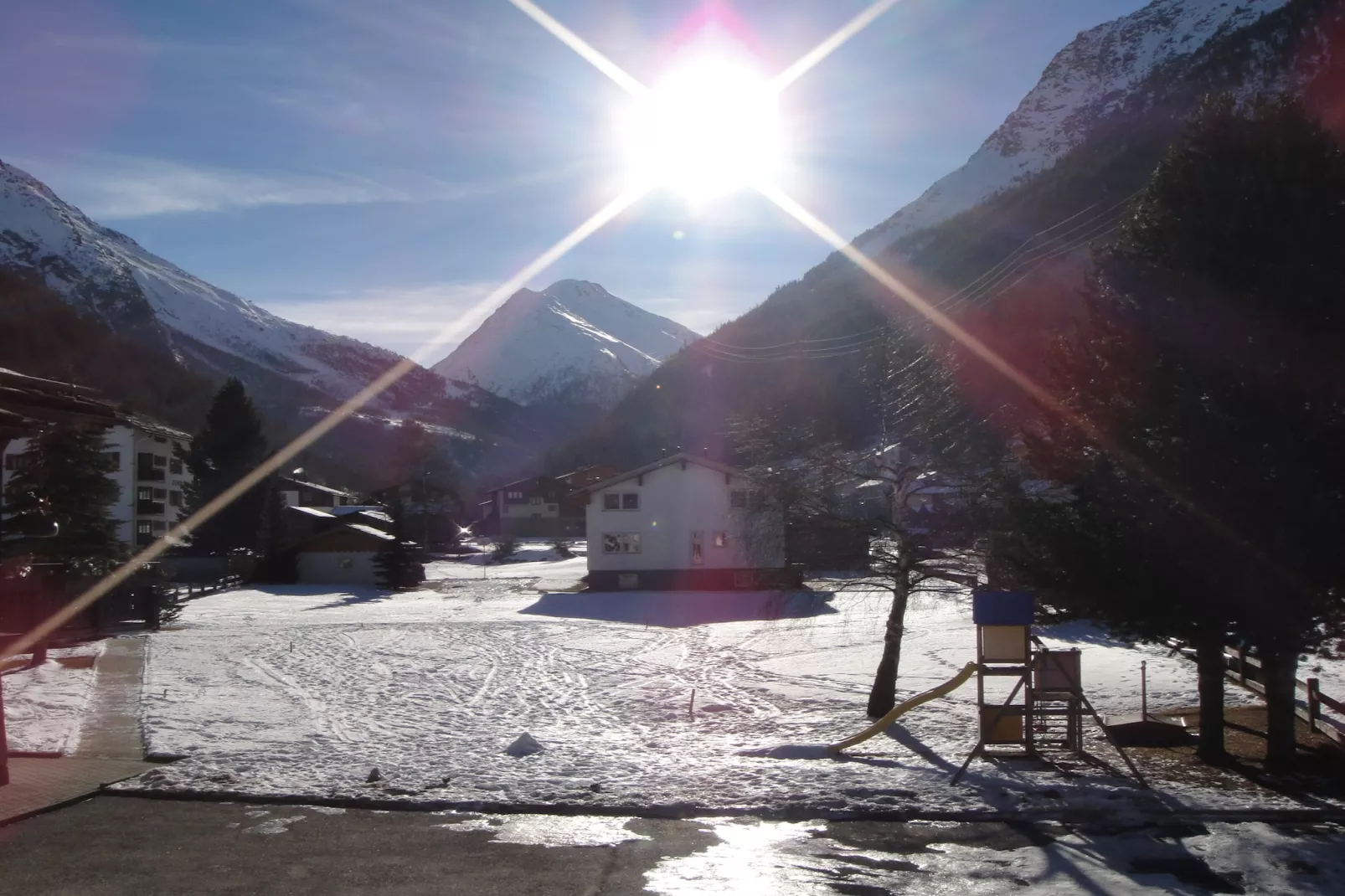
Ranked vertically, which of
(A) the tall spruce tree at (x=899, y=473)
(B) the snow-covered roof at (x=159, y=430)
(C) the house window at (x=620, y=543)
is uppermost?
(B) the snow-covered roof at (x=159, y=430)

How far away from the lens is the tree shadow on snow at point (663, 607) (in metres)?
34.6

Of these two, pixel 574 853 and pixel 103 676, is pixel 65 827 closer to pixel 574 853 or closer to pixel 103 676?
pixel 574 853

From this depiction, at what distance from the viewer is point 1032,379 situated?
601 inches

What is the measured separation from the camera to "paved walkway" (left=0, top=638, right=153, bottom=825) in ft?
31.8

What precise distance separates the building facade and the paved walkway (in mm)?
48796

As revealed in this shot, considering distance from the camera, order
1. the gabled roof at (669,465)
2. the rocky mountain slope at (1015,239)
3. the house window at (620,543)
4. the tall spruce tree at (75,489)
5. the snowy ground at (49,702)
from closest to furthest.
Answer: the snowy ground at (49,702) < the rocky mountain slope at (1015,239) < the tall spruce tree at (75,489) < the gabled roof at (669,465) < the house window at (620,543)

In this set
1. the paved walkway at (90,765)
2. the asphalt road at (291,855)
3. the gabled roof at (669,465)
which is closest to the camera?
the asphalt road at (291,855)

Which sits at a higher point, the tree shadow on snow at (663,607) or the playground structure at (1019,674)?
the playground structure at (1019,674)

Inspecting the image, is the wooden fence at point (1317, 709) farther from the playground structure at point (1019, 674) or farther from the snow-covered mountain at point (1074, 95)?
the snow-covered mountain at point (1074, 95)

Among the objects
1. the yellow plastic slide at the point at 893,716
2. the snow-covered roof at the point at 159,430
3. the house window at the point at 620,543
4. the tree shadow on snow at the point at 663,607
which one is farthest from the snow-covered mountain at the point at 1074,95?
the yellow plastic slide at the point at 893,716

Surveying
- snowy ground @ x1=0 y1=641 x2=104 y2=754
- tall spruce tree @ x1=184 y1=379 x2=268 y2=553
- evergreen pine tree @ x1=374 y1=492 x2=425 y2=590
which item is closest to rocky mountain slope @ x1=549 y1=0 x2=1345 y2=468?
snowy ground @ x1=0 y1=641 x2=104 y2=754

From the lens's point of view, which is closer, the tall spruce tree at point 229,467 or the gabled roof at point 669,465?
the gabled roof at point 669,465

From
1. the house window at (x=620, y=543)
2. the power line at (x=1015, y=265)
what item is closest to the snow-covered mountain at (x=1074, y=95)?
the power line at (x=1015, y=265)

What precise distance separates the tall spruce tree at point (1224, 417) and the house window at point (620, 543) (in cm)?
3665
